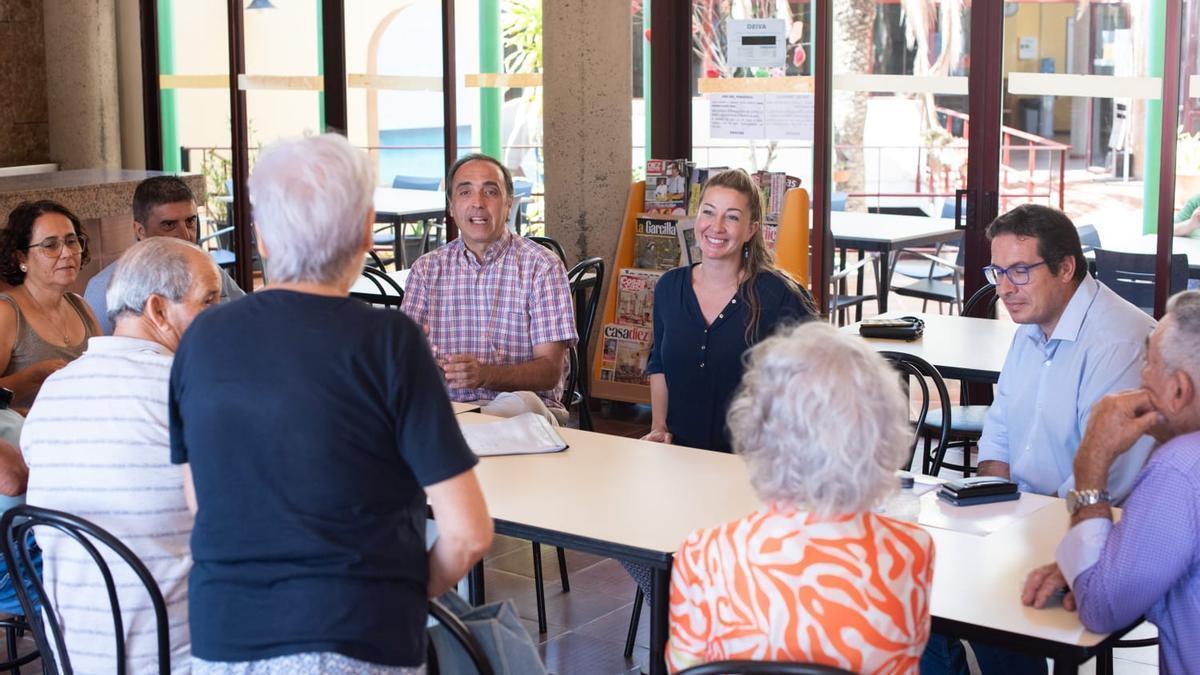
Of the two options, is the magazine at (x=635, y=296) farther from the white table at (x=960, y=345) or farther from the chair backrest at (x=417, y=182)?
the white table at (x=960, y=345)

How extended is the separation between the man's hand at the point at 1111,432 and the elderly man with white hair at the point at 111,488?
1591mm

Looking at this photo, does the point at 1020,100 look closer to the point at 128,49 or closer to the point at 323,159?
the point at 323,159

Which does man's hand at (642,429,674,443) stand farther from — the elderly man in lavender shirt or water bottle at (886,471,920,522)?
the elderly man in lavender shirt

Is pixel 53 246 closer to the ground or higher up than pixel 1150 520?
higher up

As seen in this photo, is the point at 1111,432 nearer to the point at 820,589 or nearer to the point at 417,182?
the point at 820,589

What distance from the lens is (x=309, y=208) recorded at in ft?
6.18

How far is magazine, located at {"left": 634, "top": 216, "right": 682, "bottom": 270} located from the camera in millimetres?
6594

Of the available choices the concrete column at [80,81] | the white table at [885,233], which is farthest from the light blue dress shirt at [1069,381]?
the concrete column at [80,81]

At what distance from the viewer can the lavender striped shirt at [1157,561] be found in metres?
2.16

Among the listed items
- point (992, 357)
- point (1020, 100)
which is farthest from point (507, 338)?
point (1020, 100)

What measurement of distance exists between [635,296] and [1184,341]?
439cm

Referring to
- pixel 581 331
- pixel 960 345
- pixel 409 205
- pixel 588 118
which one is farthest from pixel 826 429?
pixel 409 205

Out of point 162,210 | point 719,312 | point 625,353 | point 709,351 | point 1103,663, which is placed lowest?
point 1103,663

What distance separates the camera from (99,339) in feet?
8.60
